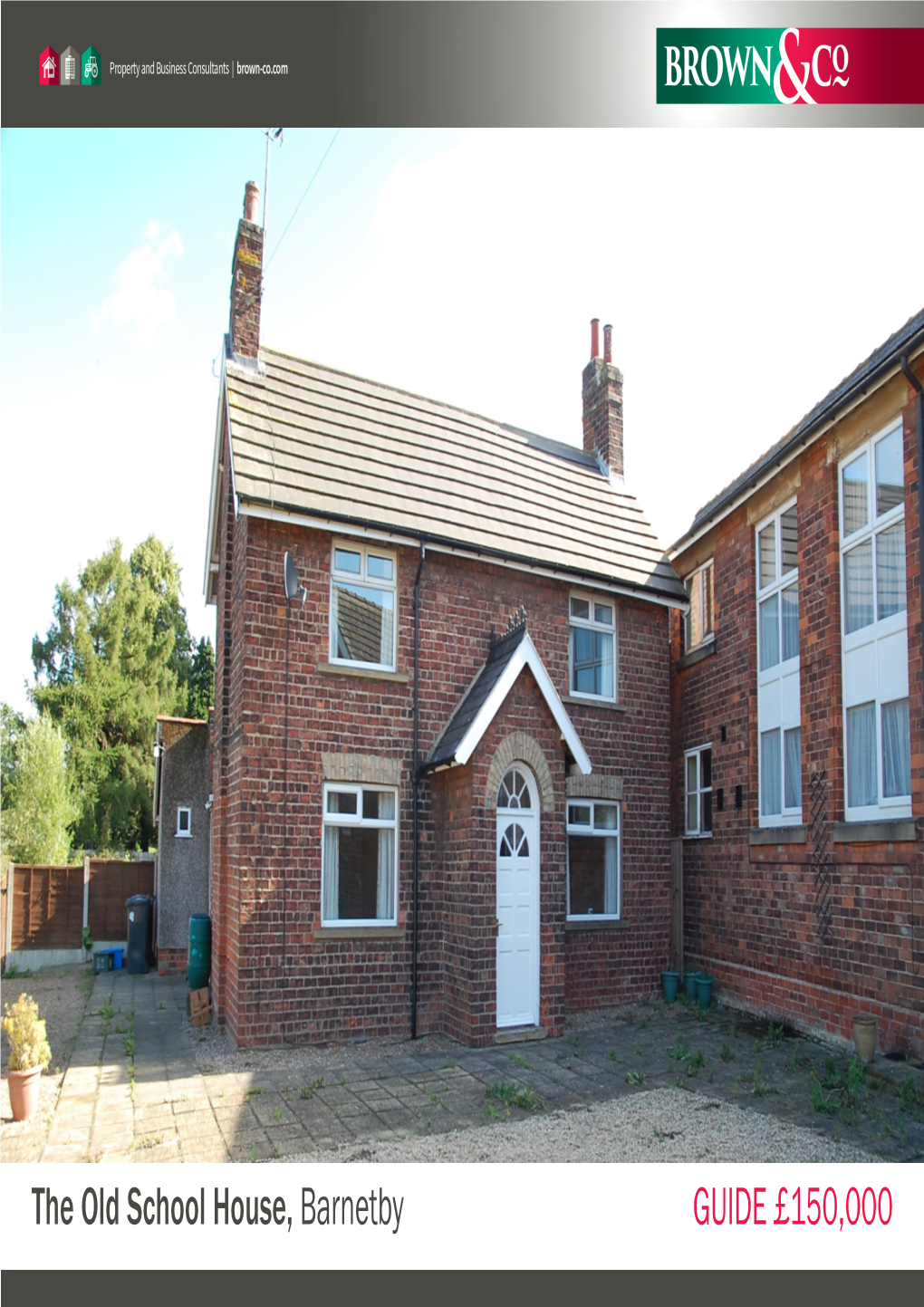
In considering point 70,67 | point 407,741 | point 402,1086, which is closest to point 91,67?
point 70,67

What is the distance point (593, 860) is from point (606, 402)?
28.4ft

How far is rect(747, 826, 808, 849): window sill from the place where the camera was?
1138cm

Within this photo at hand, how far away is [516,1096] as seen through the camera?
339 inches

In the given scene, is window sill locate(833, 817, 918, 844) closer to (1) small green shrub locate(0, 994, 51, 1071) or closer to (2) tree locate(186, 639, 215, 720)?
(1) small green shrub locate(0, 994, 51, 1071)

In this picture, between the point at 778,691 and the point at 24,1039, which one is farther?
the point at 778,691

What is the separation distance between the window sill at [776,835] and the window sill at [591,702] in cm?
269

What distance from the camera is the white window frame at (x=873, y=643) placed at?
9.73m

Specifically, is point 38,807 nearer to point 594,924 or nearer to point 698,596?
point 594,924

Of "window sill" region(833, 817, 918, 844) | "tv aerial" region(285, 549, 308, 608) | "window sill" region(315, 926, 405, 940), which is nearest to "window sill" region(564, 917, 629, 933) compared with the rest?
"window sill" region(315, 926, 405, 940)

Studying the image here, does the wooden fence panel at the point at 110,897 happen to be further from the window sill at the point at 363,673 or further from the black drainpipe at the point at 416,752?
the window sill at the point at 363,673

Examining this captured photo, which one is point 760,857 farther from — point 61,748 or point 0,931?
point 61,748

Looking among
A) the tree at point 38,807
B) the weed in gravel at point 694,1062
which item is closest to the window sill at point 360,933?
the weed in gravel at point 694,1062

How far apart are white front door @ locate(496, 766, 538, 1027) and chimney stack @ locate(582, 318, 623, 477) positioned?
25.4 ft

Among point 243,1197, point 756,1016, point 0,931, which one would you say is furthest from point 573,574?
point 0,931
